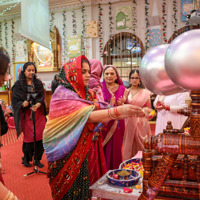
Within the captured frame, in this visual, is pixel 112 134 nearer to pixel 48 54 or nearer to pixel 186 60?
pixel 186 60

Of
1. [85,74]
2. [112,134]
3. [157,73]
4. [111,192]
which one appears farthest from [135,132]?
[157,73]

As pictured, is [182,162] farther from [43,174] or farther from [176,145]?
[43,174]

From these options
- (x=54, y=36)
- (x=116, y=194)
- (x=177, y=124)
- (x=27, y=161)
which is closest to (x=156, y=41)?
(x=54, y=36)

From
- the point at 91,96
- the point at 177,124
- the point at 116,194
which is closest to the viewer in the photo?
the point at 116,194

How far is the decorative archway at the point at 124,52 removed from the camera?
22.7ft

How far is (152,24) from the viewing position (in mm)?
6633

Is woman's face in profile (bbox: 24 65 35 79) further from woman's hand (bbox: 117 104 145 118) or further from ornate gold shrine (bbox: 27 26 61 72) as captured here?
ornate gold shrine (bbox: 27 26 61 72)

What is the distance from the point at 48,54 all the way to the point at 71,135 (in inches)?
270

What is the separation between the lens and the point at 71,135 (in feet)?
5.22

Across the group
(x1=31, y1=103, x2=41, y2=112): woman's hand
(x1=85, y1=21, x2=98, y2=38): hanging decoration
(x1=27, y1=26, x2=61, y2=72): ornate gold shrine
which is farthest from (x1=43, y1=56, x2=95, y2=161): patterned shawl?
(x1=27, y1=26, x2=61, y2=72): ornate gold shrine

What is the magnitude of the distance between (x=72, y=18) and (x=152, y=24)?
106 inches

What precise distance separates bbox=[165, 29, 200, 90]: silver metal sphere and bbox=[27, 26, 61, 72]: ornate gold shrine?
734cm

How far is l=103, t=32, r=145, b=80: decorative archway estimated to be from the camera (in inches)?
273

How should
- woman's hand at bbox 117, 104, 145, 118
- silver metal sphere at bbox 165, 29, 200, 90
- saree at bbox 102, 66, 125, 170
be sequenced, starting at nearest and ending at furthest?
silver metal sphere at bbox 165, 29, 200, 90 < woman's hand at bbox 117, 104, 145, 118 < saree at bbox 102, 66, 125, 170
